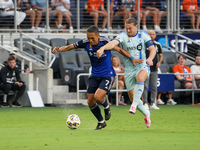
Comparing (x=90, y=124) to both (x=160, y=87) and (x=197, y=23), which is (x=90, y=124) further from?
(x=197, y=23)

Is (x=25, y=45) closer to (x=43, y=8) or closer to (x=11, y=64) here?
(x=43, y=8)

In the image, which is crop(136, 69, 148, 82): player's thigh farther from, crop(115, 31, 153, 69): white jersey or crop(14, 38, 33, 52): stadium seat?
crop(14, 38, 33, 52): stadium seat

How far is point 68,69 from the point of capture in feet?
67.6

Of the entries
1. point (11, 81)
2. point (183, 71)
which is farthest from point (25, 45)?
point (183, 71)

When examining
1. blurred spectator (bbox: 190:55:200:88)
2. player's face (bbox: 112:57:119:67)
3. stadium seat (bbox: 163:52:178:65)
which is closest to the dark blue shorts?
player's face (bbox: 112:57:119:67)

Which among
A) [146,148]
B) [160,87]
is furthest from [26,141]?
[160,87]

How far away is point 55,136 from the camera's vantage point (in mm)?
9195

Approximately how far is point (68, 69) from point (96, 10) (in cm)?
459

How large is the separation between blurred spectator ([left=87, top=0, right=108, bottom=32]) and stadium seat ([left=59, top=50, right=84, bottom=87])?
11.2 feet

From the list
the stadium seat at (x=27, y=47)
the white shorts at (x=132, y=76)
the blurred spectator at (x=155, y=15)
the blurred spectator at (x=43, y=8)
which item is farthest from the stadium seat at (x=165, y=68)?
the white shorts at (x=132, y=76)

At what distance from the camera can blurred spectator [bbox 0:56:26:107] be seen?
19.2 meters

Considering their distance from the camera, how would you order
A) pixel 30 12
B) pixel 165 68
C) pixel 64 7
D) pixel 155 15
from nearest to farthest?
pixel 165 68, pixel 30 12, pixel 64 7, pixel 155 15

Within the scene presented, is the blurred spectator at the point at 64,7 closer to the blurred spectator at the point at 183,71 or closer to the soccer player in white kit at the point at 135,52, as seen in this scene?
the blurred spectator at the point at 183,71

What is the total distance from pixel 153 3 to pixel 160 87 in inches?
241
